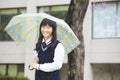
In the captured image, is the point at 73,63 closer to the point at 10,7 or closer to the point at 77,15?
the point at 77,15

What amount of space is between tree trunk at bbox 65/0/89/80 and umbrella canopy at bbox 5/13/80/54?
13.1ft

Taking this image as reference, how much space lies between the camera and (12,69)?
27312mm

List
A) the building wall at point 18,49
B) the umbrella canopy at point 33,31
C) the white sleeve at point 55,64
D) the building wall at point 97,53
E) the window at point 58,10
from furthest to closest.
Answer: the building wall at point 18,49, the window at point 58,10, the building wall at point 97,53, the umbrella canopy at point 33,31, the white sleeve at point 55,64

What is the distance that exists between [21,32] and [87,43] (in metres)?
17.6

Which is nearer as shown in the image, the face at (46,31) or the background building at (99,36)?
the face at (46,31)

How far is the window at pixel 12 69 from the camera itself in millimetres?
27094

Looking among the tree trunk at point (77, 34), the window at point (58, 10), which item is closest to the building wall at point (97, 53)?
the window at point (58, 10)

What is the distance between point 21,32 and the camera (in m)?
7.00

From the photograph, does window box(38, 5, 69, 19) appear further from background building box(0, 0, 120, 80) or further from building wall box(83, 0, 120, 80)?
building wall box(83, 0, 120, 80)

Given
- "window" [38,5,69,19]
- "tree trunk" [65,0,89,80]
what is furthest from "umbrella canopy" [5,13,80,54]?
"window" [38,5,69,19]

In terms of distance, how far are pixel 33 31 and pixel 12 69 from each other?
20.7m

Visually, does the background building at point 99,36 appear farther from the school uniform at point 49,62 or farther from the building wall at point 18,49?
the school uniform at point 49,62

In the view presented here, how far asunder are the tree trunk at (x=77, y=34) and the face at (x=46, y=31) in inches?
190

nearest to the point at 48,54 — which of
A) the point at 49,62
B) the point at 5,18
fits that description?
the point at 49,62
